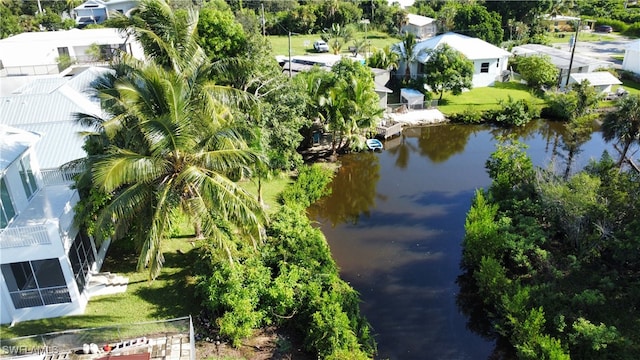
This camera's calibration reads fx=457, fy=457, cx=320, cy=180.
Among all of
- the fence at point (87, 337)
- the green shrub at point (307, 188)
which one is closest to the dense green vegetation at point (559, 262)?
the green shrub at point (307, 188)

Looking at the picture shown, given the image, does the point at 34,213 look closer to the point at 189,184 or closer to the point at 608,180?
the point at 189,184

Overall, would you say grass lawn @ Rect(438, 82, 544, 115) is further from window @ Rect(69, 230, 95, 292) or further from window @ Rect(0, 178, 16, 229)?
window @ Rect(0, 178, 16, 229)

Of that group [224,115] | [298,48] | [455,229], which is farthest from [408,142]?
[298,48]

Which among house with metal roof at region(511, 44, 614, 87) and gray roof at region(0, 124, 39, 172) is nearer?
gray roof at region(0, 124, 39, 172)

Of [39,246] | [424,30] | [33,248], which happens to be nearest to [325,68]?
[39,246]

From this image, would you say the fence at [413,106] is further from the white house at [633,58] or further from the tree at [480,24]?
the white house at [633,58]

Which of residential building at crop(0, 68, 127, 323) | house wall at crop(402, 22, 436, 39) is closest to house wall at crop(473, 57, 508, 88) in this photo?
house wall at crop(402, 22, 436, 39)

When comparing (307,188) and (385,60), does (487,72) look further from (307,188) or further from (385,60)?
(307,188)

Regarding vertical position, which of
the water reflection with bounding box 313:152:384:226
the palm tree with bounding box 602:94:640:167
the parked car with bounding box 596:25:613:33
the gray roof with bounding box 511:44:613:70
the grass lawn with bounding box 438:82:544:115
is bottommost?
the water reflection with bounding box 313:152:384:226
